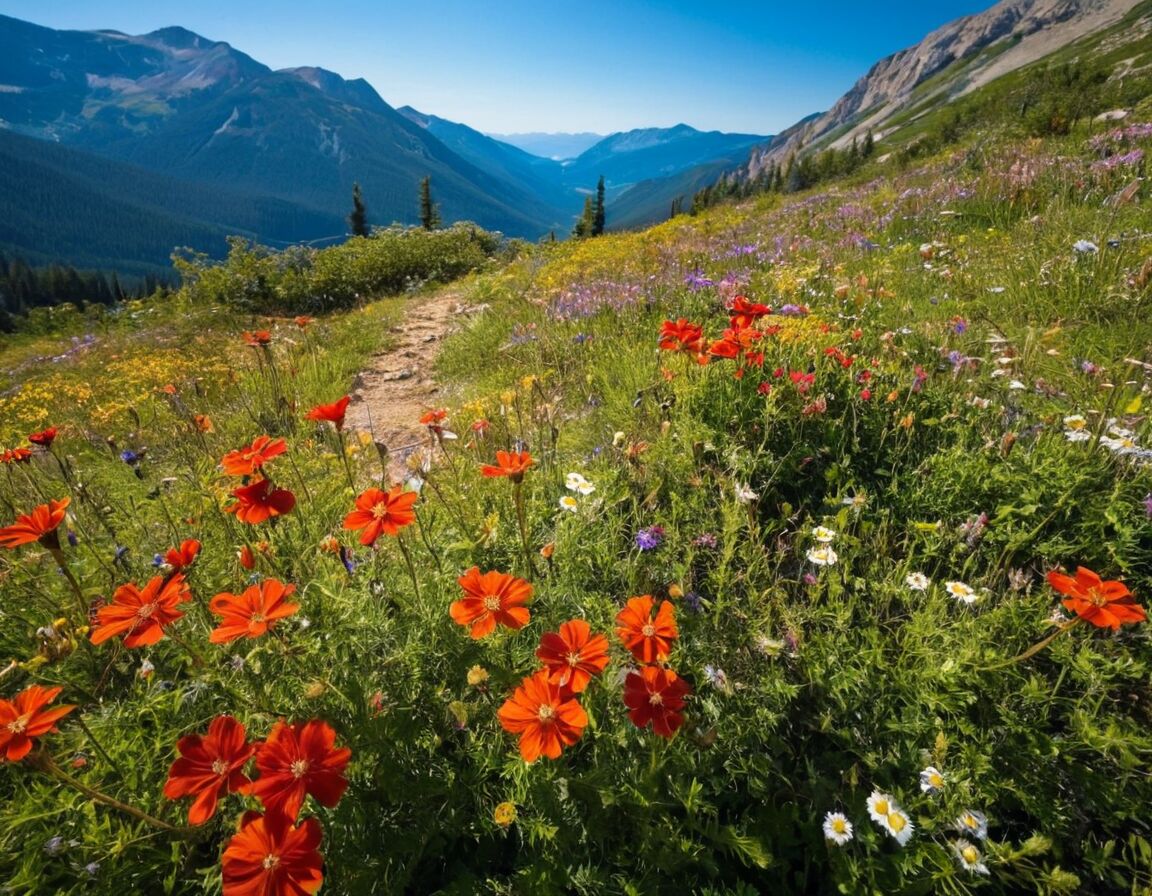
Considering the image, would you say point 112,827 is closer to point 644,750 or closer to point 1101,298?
point 644,750

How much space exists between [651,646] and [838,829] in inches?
32.2

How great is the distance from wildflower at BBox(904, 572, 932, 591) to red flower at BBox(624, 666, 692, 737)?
1.28 metres

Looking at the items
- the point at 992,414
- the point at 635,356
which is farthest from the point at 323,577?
the point at 992,414

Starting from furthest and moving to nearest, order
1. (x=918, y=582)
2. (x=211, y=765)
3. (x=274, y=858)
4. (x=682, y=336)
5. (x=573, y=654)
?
(x=682, y=336) < (x=918, y=582) < (x=573, y=654) < (x=211, y=765) < (x=274, y=858)

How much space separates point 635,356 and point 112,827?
3.81 metres

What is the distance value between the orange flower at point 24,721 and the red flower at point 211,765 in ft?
0.87

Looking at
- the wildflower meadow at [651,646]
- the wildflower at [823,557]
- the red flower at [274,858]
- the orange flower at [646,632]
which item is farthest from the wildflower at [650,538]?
the red flower at [274,858]

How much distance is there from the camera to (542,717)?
1.27 m

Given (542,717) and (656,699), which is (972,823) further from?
(542,717)

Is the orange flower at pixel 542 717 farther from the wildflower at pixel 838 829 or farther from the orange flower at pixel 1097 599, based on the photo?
the orange flower at pixel 1097 599

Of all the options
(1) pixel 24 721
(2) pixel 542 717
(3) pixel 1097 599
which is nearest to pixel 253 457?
(1) pixel 24 721

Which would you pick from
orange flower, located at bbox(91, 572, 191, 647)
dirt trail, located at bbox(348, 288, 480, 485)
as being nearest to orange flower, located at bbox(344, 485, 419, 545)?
orange flower, located at bbox(91, 572, 191, 647)

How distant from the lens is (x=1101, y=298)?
12.8ft

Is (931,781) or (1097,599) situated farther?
(931,781)
